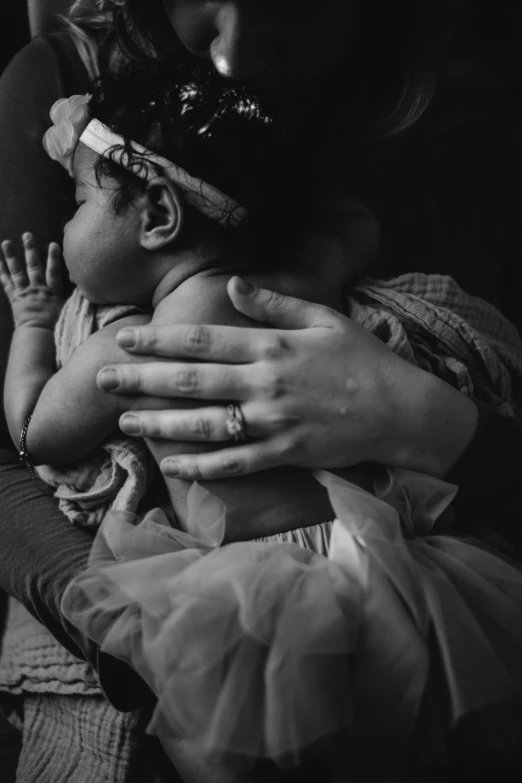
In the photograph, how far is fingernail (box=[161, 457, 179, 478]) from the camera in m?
0.87

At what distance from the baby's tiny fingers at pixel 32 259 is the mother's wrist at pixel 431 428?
2.13 feet

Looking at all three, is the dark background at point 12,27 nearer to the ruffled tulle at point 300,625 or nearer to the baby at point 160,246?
the baby at point 160,246

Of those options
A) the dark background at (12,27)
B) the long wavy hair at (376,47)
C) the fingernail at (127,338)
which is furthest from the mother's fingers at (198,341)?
the dark background at (12,27)

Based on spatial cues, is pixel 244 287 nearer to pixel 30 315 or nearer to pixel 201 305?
pixel 201 305

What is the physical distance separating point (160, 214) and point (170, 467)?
0.36 metres

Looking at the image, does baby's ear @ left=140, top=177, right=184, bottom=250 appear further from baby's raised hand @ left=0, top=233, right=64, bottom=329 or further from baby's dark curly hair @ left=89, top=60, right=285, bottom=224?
baby's raised hand @ left=0, top=233, right=64, bottom=329

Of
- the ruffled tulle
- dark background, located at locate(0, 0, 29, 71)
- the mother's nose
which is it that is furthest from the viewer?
dark background, located at locate(0, 0, 29, 71)

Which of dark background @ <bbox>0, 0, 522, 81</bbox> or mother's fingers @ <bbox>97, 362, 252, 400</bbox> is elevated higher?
dark background @ <bbox>0, 0, 522, 81</bbox>

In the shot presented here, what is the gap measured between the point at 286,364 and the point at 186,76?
0.43 m

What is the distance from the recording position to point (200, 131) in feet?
2.95

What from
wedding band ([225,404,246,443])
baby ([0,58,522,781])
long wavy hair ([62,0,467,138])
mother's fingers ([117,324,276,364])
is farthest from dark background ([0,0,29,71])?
wedding band ([225,404,246,443])

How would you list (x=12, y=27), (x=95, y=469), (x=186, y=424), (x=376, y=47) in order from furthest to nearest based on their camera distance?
(x=12, y=27), (x=376, y=47), (x=95, y=469), (x=186, y=424)

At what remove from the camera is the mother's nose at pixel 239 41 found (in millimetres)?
862

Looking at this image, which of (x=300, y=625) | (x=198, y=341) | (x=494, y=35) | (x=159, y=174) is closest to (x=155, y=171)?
(x=159, y=174)
